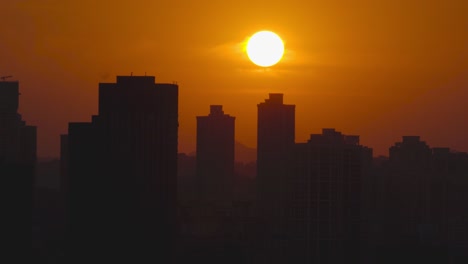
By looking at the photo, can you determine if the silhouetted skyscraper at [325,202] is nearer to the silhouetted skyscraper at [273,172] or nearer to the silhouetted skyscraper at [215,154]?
the silhouetted skyscraper at [273,172]

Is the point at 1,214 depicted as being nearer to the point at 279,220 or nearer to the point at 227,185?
the point at 279,220

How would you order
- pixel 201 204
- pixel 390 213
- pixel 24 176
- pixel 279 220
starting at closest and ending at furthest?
1. pixel 24 176
2. pixel 279 220
3. pixel 201 204
4. pixel 390 213

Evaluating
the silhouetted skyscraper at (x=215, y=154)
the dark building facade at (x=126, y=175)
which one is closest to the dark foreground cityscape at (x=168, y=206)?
the dark building facade at (x=126, y=175)

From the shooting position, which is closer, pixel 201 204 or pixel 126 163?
pixel 126 163

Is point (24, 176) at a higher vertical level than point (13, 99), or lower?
lower

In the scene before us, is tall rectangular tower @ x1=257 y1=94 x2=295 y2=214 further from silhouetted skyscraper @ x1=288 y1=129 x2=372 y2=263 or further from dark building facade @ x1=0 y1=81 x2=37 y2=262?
dark building facade @ x1=0 y1=81 x2=37 y2=262

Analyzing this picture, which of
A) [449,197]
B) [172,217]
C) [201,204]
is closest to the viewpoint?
[172,217]

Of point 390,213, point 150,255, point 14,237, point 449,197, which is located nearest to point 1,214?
point 14,237
